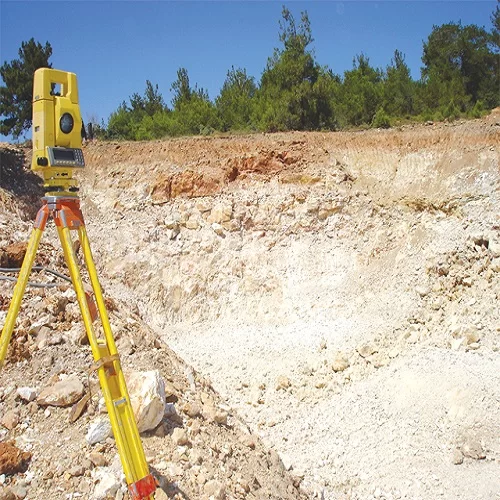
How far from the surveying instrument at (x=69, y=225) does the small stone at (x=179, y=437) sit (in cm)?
121

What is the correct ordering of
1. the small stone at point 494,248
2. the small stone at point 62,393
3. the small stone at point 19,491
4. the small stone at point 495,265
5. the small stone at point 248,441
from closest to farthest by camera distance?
the small stone at point 19,491, the small stone at point 62,393, the small stone at point 248,441, the small stone at point 495,265, the small stone at point 494,248

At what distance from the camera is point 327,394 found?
28.3 feet

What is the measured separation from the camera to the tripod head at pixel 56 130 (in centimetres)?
315

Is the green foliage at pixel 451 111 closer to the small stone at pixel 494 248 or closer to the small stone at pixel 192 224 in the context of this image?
the small stone at pixel 494 248

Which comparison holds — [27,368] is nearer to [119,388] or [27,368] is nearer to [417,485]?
[119,388]

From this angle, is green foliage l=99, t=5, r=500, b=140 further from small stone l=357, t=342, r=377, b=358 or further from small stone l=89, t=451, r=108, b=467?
small stone l=89, t=451, r=108, b=467

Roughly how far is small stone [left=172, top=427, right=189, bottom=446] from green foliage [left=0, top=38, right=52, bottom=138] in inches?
679

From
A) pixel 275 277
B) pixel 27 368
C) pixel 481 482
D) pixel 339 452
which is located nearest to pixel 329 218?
pixel 275 277

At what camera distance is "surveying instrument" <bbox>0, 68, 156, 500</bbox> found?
9.78 ft

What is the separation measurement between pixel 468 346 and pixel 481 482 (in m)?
3.12

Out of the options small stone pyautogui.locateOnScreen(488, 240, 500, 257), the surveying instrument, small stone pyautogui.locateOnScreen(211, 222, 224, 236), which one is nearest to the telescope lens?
the surveying instrument

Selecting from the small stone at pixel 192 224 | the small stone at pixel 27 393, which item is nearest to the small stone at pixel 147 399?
the small stone at pixel 27 393

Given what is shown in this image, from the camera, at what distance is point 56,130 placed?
10.5 ft

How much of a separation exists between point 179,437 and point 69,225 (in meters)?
2.26
